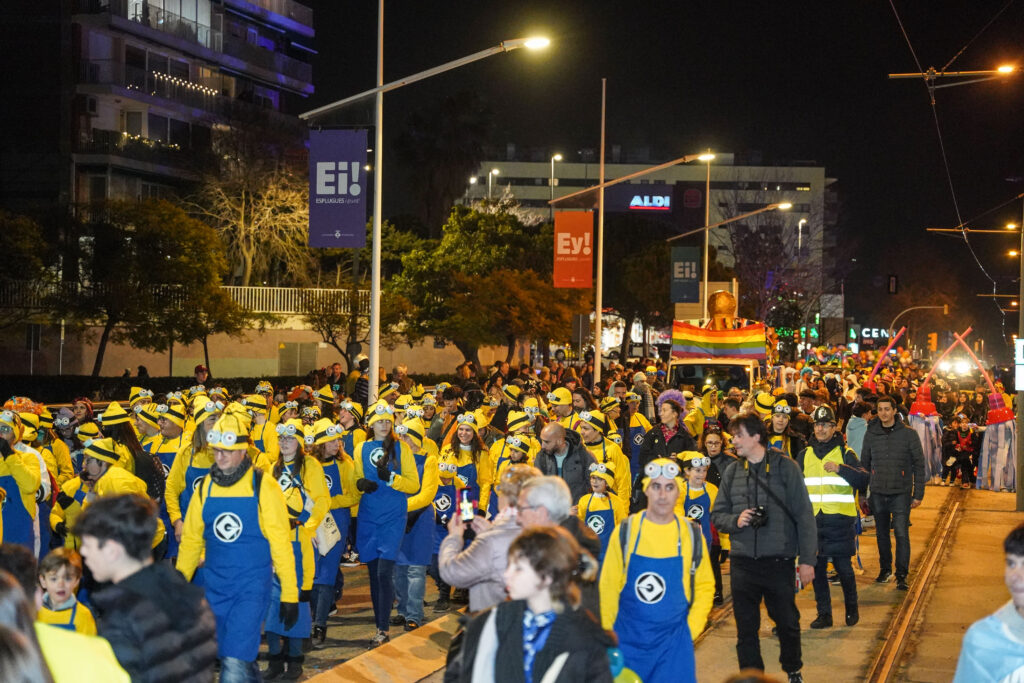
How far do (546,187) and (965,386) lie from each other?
9724 cm

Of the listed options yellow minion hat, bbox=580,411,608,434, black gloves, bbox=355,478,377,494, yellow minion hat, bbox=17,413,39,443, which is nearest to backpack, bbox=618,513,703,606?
black gloves, bbox=355,478,377,494

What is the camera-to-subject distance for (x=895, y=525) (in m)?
12.4

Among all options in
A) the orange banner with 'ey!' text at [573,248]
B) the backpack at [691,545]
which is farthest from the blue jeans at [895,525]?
the orange banner with 'ey!' text at [573,248]

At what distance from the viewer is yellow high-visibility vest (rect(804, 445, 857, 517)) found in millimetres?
10797

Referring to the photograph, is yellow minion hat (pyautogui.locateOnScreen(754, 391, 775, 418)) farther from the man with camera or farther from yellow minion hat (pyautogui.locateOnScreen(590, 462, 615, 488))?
the man with camera

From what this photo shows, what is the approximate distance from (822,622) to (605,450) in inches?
91.3

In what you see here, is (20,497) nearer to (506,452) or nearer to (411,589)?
(411,589)

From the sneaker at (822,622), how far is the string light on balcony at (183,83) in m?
44.4

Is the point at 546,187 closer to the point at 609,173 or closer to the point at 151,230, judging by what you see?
the point at 609,173

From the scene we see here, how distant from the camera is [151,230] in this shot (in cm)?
3391

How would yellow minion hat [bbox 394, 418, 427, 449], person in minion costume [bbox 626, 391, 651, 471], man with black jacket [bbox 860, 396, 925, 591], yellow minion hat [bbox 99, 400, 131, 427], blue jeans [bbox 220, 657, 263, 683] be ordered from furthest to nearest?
person in minion costume [bbox 626, 391, 651, 471] → man with black jacket [bbox 860, 396, 925, 591] → yellow minion hat [bbox 394, 418, 427, 449] → yellow minion hat [bbox 99, 400, 131, 427] → blue jeans [bbox 220, 657, 263, 683]

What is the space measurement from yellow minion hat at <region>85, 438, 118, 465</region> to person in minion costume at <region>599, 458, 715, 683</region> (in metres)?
4.22

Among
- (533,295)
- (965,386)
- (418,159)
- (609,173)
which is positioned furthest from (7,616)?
(609,173)

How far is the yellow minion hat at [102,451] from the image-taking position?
28.5ft
